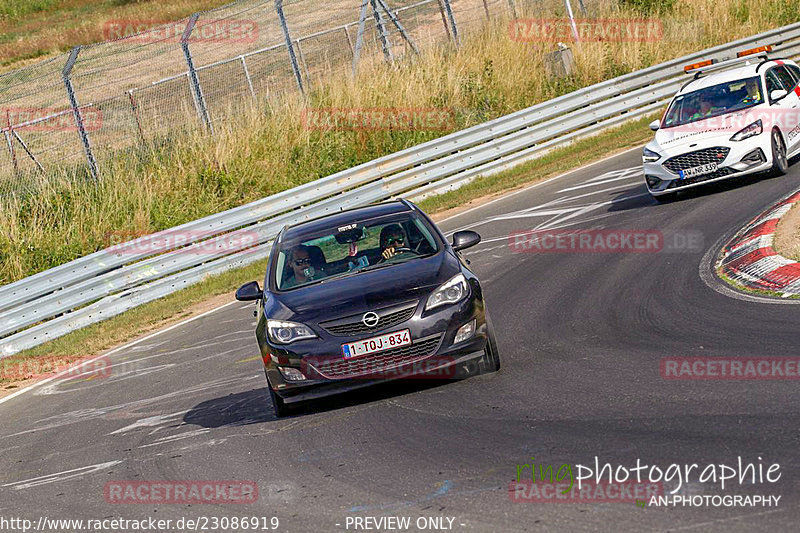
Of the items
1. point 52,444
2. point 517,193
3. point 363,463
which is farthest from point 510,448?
point 517,193

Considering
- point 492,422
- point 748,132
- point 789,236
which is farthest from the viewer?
point 748,132

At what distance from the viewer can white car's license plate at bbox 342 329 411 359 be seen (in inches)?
304

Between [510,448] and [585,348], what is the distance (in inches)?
105

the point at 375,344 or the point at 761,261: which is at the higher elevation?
the point at 375,344

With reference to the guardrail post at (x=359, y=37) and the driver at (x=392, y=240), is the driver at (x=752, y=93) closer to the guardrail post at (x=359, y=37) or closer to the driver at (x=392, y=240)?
the driver at (x=392, y=240)

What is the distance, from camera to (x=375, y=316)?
7789 mm

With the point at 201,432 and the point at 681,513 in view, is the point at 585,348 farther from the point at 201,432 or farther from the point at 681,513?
the point at 681,513

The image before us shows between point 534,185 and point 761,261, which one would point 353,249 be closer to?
point 761,261

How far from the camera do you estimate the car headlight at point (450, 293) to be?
312 inches
